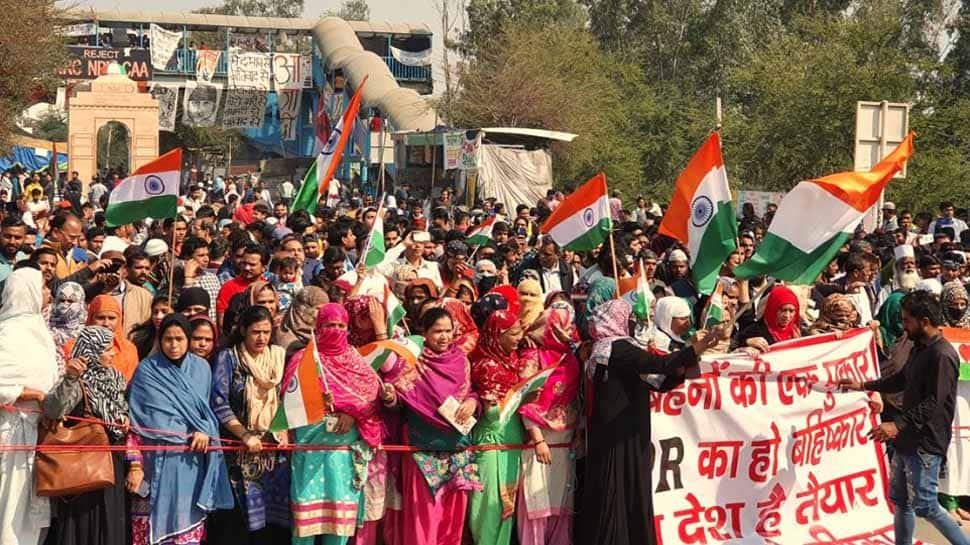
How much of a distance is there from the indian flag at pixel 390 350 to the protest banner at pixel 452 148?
80.4 feet

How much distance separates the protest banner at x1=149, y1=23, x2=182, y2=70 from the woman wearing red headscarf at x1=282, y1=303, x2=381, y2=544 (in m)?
56.7

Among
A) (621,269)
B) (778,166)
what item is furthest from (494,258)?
(778,166)

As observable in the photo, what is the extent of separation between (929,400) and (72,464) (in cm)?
412

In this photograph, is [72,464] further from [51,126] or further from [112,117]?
[51,126]

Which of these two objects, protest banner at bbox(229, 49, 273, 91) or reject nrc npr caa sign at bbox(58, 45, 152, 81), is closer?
reject nrc npr caa sign at bbox(58, 45, 152, 81)

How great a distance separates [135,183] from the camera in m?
10.9

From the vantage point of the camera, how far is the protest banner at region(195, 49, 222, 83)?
6106 centimetres

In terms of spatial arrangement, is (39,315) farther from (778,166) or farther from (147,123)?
(147,123)

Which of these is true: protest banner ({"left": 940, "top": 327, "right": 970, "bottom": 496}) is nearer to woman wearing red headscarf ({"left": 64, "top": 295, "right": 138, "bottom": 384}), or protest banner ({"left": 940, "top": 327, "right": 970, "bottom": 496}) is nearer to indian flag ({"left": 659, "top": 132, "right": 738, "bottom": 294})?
indian flag ({"left": 659, "top": 132, "right": 738, "bottom": 294})

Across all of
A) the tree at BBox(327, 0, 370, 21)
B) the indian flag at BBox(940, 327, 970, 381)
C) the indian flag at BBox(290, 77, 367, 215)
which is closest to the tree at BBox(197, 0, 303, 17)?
the tree at BBox(327, 0, 370, 21)

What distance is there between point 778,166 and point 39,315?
27.6m

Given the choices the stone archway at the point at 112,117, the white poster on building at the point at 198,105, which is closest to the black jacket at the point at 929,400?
the stone archway at the point at 112,117

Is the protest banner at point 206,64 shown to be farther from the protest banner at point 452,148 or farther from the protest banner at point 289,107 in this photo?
the protest banner at point 452,148

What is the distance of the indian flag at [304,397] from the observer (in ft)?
21.5
